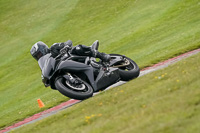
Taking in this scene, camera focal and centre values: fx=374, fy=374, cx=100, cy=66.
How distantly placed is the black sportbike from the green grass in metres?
3.09

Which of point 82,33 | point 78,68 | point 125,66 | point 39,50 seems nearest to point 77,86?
point 78,68

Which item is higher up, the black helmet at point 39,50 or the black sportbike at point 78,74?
the black helmet at point 39,50

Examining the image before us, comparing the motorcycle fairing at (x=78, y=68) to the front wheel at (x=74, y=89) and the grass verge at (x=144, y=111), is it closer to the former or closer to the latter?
the front wheel at (x=74, y=89)

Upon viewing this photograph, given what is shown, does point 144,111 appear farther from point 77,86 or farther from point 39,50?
point 39,50

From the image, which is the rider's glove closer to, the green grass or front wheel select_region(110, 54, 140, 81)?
front wheel select_region(110, 54, 140, 81)

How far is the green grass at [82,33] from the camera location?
643 inches

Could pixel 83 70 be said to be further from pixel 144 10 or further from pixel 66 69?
pixel 144 10

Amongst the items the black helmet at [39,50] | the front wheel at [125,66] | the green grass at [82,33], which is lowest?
the green grass at [82,33]

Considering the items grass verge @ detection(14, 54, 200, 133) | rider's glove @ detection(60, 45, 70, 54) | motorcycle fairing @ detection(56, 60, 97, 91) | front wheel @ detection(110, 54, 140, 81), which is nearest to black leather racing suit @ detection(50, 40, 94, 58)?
rider's glove @ detection(60, 45, 70, 54)

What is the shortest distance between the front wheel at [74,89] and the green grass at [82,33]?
337 centimetres

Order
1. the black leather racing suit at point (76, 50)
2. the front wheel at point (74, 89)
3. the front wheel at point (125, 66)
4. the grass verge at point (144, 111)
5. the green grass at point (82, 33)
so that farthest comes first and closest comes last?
the green grass at point (82, 33), the front wheel at point (125, 66), the black leather racing suit at point (76, 50), the front wheel at point (74, 89), the grass verge at point (144, 111)

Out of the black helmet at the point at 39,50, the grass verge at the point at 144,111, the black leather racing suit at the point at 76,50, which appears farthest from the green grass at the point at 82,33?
the grass verge at the point at 144,111

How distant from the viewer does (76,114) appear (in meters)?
8.17

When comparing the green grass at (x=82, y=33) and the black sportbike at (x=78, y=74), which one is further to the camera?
the green grass at (x=82, y=33)
